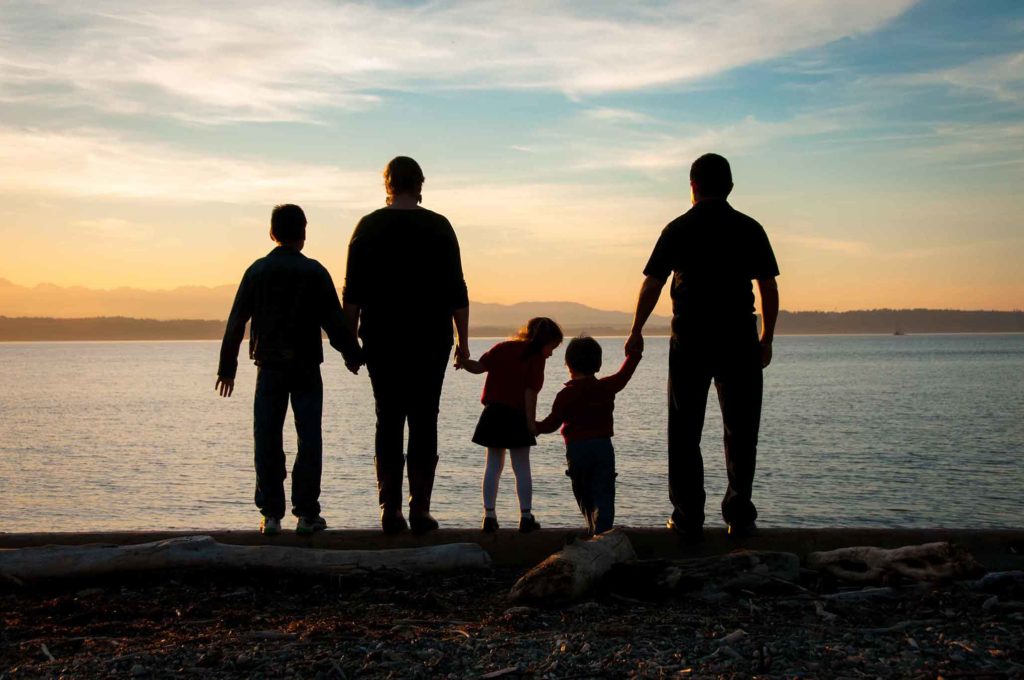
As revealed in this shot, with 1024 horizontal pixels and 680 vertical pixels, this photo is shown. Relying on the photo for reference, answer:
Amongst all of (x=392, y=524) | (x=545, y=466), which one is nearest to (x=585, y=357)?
(x=392, y=524)

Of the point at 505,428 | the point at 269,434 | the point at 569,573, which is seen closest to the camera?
the point at 569,573

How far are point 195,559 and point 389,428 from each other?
1503mm

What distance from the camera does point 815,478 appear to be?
23703 mm

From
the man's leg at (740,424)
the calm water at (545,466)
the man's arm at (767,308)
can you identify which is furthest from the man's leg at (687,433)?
the calm water at (545,466)

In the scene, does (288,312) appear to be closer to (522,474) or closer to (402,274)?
(402,274)

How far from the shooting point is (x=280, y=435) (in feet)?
22.9

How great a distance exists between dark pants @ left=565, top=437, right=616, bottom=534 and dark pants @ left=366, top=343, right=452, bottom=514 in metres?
1.00

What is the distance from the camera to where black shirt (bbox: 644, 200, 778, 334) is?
664cm

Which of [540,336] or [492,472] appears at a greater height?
[540,336]

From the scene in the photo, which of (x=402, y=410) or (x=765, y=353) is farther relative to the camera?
(x=402, y=410)

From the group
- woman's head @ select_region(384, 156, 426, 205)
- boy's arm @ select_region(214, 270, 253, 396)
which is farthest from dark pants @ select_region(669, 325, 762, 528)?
boy's arm @ select_region(214, 270, 253, 396)

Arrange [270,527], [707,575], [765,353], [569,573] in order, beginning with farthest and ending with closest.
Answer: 1. [270,527]
2. [765,353]
3. [707,575]
4. [569,573]

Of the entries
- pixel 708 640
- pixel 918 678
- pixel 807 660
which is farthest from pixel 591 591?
pixel 918 678

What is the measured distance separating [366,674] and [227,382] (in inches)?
130
